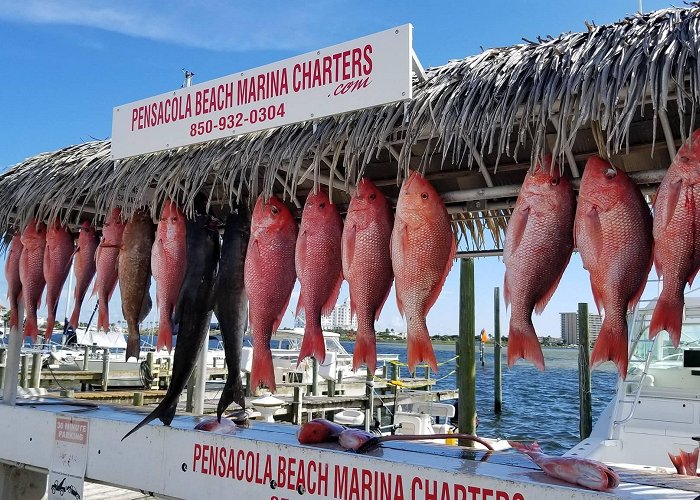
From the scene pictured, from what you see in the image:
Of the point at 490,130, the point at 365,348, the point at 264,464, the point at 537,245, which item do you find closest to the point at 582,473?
the point at 537,245

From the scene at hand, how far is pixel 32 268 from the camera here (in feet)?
18.6

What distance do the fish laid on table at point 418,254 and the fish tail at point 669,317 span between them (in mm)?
1120

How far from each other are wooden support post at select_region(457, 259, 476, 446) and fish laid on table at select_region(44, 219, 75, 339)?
29.6 feet

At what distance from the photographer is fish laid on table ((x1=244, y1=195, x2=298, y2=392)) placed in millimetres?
4016

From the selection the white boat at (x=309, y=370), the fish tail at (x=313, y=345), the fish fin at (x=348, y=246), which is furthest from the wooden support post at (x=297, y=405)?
the fish fin at (x=348, y=246)

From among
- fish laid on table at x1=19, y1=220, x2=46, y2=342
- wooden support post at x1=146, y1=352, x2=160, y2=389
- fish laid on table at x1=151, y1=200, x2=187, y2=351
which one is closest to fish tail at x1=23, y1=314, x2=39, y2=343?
fish laid on table at x1=19, y1=220, x2=46, y2=342

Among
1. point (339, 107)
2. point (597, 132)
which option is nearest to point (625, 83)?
point (597, 132)

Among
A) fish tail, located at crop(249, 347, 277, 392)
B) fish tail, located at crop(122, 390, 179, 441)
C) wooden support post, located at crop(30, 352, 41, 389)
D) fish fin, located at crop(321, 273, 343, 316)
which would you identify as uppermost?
fish fin, located at crop(321, 273, 343, 316)

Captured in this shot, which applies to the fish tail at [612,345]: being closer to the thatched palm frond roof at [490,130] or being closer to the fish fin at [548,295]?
the fish fin at [548,295]

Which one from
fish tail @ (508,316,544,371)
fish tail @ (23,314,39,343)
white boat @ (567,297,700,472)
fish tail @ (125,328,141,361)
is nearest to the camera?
fish tail @ (508,316,544,371)

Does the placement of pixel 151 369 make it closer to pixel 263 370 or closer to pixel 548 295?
pixel 263 370

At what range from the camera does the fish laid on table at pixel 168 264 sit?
4.53 m

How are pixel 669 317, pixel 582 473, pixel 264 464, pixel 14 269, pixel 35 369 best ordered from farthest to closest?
pixel 35 369, pixel 14 269, pixel 264 464, pixel 582 473, pixel 669 317

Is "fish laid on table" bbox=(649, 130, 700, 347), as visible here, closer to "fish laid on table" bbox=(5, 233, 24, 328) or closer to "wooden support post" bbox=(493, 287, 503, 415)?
"fish laid on table" bbox=(5, 233, 24, 328)
